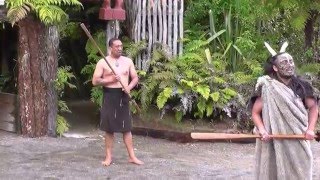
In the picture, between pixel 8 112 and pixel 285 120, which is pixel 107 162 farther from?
pixel 285 120

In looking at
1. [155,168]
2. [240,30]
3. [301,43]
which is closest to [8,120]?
[155,168]

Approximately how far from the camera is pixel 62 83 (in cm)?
1080

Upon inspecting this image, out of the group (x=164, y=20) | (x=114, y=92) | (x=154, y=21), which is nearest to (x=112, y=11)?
(x=154, y=21)

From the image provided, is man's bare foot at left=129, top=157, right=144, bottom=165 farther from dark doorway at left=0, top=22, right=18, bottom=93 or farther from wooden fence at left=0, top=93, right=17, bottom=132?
dark doorway at left=0, top=22, right=18, bottom=93

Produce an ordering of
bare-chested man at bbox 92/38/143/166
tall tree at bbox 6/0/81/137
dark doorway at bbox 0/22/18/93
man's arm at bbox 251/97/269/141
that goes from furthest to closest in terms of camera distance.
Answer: dark doorway at bbox 0/22/18/93 < tall tree at bbox 6/0/81/137 < bare-chested man at bbox 92/38/143/166 < man's arm at bbox 251/97/269/141

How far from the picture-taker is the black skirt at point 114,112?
8.40 metres

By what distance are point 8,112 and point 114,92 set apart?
3494 millimetres

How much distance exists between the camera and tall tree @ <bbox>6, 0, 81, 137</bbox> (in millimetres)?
10391

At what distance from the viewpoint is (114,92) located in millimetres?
8398

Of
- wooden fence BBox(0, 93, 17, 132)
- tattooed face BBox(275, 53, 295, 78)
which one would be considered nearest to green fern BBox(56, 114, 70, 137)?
wooden fence BBox(0, 93, 17, 132)

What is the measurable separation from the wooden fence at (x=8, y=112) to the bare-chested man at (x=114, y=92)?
3.07 metres

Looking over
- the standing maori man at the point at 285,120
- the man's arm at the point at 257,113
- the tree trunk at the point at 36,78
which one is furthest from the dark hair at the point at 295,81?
the tree trunk at the point at 36,78

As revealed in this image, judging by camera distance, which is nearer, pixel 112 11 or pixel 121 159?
pixel 121 159

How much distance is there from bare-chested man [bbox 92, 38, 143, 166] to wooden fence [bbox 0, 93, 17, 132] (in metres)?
3.07
